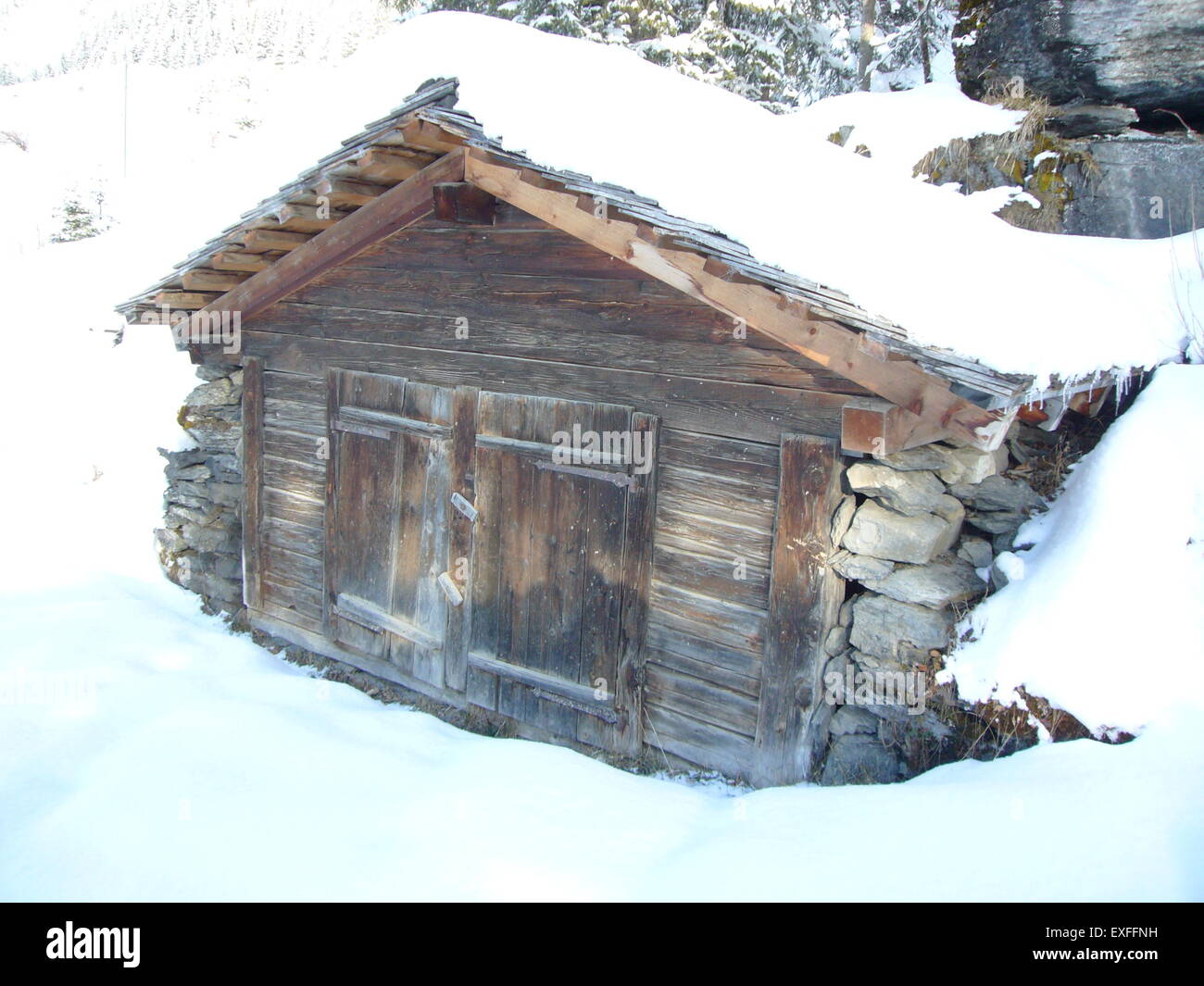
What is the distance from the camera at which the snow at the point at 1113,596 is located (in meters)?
3.68

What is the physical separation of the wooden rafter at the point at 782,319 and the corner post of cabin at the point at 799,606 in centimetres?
45

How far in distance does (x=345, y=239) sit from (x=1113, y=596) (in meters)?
4.84

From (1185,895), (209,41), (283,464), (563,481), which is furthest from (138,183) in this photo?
(209,41)

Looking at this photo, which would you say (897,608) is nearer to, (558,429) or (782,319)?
(782,319)

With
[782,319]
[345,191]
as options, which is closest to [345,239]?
[345,191]

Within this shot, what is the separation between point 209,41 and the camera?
54750 millimetres

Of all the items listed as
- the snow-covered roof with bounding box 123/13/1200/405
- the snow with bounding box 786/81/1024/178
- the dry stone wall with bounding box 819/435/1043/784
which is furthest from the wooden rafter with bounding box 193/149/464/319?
the snow with bounding box 786/81/1024/178

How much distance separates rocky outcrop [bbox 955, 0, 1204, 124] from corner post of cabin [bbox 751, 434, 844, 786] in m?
6.19

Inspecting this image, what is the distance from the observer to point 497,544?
534 cm

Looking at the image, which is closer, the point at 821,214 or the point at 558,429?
the point at 558,429

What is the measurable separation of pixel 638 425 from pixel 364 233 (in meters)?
2.35

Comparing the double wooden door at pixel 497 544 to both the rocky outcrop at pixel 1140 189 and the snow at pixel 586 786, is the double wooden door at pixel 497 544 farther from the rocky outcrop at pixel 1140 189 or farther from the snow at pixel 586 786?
the rocky outcrop at pixel 1140 189
